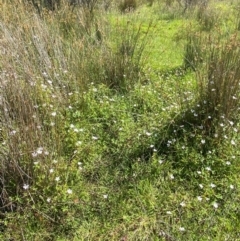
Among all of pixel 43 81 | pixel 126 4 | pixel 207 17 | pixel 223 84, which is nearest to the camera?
pixel 223 84

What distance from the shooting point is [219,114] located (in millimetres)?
2943

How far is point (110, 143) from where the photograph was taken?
2957 millimetres

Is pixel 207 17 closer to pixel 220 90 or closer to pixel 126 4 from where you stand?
pixel 126 4

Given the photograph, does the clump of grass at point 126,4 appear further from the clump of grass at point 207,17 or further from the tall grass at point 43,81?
the tall grass at point 43,81

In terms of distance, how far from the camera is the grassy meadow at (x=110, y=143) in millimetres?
2256

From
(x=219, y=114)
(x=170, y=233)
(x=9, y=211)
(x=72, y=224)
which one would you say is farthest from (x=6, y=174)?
(x=219, y=114)

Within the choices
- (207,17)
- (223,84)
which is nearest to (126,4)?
(207,17)

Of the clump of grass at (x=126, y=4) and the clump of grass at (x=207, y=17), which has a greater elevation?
the clump of grass at (x=126, y=4)

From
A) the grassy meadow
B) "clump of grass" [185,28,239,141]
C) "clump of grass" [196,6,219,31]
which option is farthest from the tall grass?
"clump of grass" [196,6,219,31]

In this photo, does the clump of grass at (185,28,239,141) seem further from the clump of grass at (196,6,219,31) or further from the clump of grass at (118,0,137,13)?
the clump of grass at (118,0,137,13)

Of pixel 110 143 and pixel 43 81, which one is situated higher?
pixel 43 81

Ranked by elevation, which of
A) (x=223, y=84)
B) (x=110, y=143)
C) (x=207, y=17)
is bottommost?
(x=110, y=143)

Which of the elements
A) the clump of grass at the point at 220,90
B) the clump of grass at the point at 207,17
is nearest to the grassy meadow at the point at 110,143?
the clump of grass at the point at 220,90

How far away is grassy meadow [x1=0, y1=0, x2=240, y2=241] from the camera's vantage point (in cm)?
226
